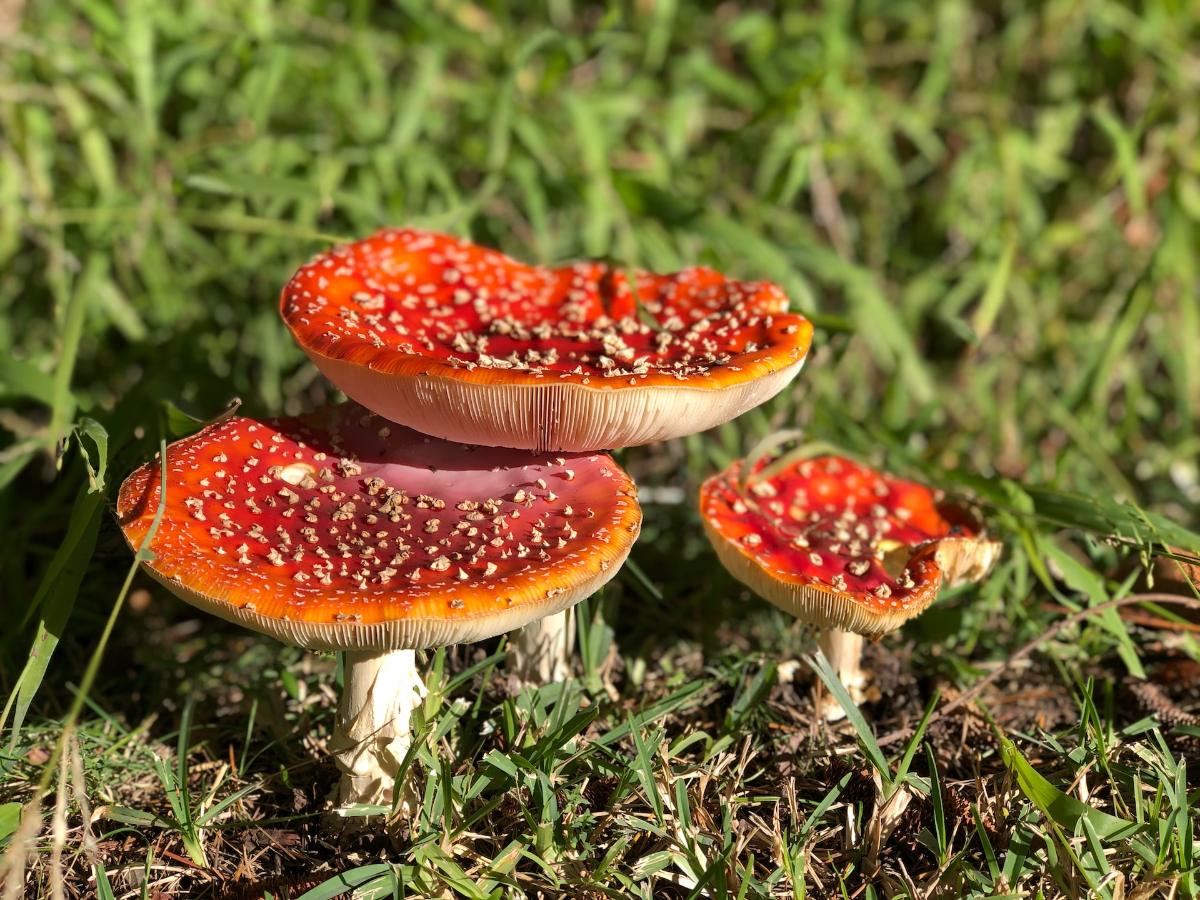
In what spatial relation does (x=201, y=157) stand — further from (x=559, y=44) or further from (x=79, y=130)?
(x=559, y=44)

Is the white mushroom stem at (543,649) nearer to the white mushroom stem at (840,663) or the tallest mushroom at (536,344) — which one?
the tallest mushroom at (536,344)

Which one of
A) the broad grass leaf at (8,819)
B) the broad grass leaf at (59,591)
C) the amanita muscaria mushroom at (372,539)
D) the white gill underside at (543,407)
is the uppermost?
the white gill underside at (543,407)

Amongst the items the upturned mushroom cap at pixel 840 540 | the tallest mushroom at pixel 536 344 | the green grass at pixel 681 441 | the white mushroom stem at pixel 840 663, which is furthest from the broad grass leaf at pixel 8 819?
the white mushroom stem at pixel 840 663

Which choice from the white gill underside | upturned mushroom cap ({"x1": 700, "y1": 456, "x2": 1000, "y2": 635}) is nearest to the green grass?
upturned mushroom cap ({"x1": 700, "y1": 456, "x2": 1000, "y2": 635})

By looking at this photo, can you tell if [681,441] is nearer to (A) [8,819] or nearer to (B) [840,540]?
(B) [840,540]

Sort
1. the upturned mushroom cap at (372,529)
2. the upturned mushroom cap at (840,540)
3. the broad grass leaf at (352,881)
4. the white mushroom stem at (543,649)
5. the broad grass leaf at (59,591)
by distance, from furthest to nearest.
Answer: the white mushroom stem at (543,649)
the upturned mushroom cap at (840,540)
the broad grass leaf at (59,591)
the broad grass leaf at (352,881)
the upturned mushroom cap at (372,529)

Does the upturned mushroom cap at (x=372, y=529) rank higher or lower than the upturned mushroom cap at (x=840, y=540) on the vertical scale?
higher
